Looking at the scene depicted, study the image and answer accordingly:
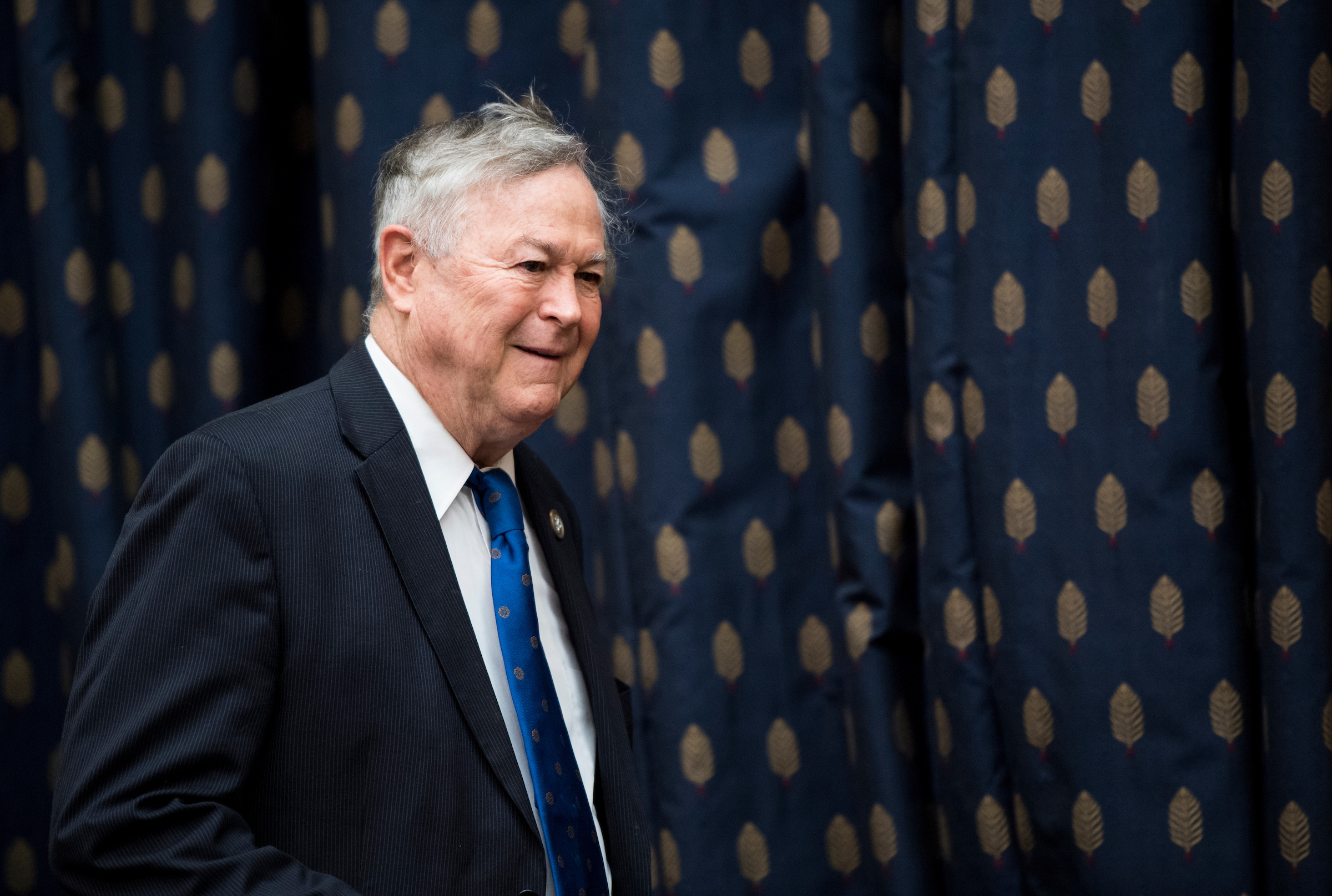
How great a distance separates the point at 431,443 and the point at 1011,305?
3.52 ft

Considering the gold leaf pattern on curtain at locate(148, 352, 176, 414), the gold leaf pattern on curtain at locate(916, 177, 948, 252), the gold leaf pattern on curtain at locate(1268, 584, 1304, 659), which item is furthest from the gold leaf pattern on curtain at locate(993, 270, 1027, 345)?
the gold leaf pattern on curtain at locate(148, 352, 176, 414)

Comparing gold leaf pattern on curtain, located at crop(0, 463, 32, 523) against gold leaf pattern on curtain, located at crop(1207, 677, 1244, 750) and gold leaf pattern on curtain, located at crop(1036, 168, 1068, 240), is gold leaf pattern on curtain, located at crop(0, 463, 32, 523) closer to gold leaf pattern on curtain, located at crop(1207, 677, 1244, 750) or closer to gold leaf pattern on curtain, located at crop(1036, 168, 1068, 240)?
gold leaf pattern on curtain, located at crop(1036, 168, 1068, 240)

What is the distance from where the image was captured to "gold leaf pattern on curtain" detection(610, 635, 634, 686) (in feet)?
6.47

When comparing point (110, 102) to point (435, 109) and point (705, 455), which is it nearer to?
point (435, 109)

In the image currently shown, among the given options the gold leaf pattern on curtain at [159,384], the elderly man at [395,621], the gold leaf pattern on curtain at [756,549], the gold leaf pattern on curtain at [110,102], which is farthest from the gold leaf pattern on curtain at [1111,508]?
the gold leaf pattern on curtain at [110,102]

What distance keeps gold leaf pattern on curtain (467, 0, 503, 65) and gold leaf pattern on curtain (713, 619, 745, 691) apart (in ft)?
3.73

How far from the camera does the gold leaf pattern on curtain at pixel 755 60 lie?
197cm

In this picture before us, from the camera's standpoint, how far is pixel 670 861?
75.9 inches

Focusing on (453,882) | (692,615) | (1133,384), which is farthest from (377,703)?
(1133,384)

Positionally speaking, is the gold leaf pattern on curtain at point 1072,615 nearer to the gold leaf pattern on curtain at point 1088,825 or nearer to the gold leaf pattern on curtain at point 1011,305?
the gold leaf pattern on curtain at point 1088,825

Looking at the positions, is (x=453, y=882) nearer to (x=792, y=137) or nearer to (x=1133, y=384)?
(x=1133, y=384)

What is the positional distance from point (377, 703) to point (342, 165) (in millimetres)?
1320

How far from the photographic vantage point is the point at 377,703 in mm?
960

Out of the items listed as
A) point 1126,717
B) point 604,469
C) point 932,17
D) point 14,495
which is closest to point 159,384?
point 14,495
